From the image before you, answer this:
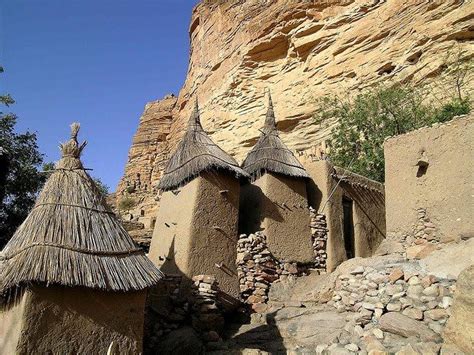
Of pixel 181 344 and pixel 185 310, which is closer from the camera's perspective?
pixel 181 344

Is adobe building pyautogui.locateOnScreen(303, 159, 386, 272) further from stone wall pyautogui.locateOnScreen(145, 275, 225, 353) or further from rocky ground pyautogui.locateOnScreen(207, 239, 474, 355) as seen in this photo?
stone wall pyautogui.locateOnScreen(145, 275, 225, 353)

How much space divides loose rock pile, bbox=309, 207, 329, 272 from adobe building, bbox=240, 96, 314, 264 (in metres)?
0.13

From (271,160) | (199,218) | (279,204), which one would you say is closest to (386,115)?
(271,160)

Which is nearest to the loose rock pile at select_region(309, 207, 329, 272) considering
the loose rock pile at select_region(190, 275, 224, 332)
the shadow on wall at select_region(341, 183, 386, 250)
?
the shadow on wall at select_region(341, 183, 386, 250)

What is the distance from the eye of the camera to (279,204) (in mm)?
11078

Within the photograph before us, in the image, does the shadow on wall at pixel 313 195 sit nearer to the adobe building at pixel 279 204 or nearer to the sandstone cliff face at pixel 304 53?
the adobe building at pixel 279 204

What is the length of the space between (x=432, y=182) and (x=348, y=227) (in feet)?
11.7

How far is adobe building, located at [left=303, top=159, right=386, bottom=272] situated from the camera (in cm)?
1159

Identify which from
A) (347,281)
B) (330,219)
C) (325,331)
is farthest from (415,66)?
(325,331)

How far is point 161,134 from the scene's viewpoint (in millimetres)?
42281

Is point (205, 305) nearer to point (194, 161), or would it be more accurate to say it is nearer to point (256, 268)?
point (256, 268)

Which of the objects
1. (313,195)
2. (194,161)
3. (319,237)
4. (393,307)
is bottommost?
(393,307)

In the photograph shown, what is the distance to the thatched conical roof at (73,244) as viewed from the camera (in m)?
5.61

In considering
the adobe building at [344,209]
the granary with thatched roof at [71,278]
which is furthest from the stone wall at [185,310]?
the adobe building at [344,209]
